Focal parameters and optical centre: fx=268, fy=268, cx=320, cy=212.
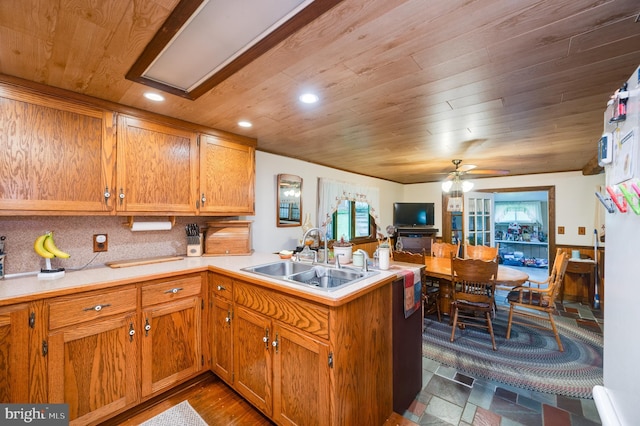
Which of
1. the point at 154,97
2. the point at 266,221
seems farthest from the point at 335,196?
the point at 154,97

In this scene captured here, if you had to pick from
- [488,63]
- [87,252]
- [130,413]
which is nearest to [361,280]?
[488,63]

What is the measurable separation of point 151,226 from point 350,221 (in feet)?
10.3

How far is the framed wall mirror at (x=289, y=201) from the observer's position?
3.35 meters

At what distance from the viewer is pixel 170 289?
6.32ft

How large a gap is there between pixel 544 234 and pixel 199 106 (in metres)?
9.69

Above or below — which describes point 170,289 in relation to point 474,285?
above

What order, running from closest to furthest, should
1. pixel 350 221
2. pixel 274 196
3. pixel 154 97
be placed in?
pixel 154 97 → pixel 274 196 → pixel 350 221

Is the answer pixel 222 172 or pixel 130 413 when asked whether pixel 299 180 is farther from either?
pixel 130 413

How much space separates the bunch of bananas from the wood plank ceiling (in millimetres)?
978

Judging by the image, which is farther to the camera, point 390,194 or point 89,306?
point 390,194

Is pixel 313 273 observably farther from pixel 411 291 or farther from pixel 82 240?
pixel 82 240

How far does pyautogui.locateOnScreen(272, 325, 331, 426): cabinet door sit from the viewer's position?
1.36 metres

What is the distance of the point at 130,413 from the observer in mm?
1774

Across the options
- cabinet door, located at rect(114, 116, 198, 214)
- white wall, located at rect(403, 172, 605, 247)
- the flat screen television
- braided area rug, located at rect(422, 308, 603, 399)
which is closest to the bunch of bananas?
cabinet door, located at rect(114, 116, 198, 214)
